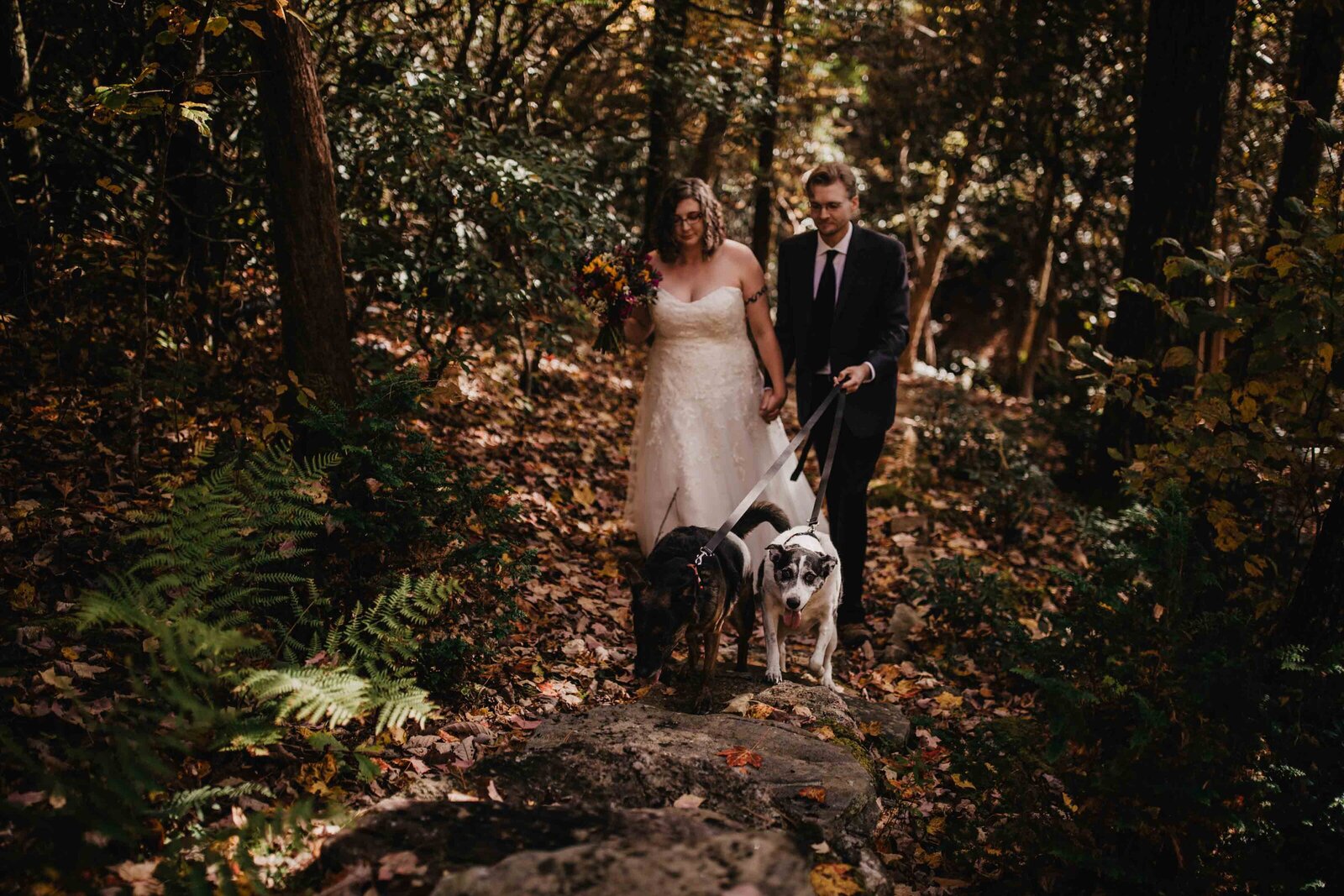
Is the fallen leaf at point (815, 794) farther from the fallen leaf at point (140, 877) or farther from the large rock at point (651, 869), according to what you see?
the fallen leaf at point (140, 877)

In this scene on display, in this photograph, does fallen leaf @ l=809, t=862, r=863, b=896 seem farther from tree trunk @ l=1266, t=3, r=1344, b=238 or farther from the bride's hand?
tree trunk @ l=1266, t=3, r=1344, b=238

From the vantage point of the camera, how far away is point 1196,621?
3.45m

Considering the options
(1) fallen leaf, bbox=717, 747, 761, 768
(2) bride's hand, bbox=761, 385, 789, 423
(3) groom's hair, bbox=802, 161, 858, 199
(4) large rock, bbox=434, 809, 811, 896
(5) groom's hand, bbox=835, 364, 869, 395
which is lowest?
(1) fallen leaf, bbox=717, 747, 761, 768

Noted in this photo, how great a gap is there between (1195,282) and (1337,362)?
348cm

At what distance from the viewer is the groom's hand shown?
533 centimetres

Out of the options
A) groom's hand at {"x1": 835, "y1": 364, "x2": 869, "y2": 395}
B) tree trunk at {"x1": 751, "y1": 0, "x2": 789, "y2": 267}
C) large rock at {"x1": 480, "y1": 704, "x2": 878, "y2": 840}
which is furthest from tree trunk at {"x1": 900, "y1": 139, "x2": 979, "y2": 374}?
large rock at {"x1": 480, "y1": 704, "x2": 878, "y2": 840}

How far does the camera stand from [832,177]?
540 centimetres

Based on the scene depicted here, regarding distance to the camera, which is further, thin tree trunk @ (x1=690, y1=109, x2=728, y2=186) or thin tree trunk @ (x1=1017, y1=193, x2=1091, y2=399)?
thin tree trunk @ (x1=1017, y1=193, x2=1091, y2=399)

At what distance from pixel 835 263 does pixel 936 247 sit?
32.4ft

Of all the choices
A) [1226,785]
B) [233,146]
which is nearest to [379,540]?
[1226,785]

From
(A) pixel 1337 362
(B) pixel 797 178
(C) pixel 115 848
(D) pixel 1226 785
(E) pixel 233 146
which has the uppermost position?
(B) pixel 797 178

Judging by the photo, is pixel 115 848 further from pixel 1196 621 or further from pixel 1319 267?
pixel 1319 267

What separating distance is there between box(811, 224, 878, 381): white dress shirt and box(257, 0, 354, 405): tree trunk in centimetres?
285

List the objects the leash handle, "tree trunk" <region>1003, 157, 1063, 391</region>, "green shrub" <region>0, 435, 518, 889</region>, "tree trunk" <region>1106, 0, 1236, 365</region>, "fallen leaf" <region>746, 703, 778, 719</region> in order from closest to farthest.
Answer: "green shrub" <region>0, 435, 518, 889</region>
"fallen leaf" <region>746, 703, 778, 719</region>
the leash handle
"tree trunk" <region>1106, 0, 1236, 365</region>
"tree trunk" <region>1003, 157, 1063, 391</region>
